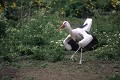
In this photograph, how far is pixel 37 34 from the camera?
11789 millimetres

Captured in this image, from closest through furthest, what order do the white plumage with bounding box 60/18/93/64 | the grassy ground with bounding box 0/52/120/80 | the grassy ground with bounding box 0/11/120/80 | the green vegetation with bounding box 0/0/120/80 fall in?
the grassy ground with bounding box 0/52/120/80, the grassy ground with bounding box 0/11/120/80, the white plumage with bounding box 60/18/93/64, the green vegetation with bounding box 0/0/120/80

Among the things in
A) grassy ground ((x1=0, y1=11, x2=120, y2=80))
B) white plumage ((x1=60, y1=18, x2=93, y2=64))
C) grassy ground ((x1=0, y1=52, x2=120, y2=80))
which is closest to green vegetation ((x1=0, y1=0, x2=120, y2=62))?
grassy ground ((x1=0, y1=11, x2=120, y2=80))

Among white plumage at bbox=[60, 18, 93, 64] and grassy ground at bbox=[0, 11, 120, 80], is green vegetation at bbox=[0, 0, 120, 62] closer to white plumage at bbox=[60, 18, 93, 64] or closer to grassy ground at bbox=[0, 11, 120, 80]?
grassy ground at bbox=[0, 11, 120, 80]

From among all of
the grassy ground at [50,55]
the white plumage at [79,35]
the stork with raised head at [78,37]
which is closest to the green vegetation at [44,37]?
the grassy ground at [50,55]

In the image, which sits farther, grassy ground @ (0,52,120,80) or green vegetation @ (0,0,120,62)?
green vegetation @ (0,0,120,62)

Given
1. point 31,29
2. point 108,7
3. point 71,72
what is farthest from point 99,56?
point 108,7

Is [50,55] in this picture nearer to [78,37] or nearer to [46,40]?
[78,37]

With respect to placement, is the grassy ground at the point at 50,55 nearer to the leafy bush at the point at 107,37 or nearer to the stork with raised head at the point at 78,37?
the leafy bush at the point at 107,37

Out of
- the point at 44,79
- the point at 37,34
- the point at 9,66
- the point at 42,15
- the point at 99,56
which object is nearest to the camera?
the point at 44,79

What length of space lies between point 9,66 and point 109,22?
215 inches

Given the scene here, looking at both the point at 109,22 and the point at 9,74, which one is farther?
the point at 109,22

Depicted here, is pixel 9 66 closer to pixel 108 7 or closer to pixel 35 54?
pixel 35 54

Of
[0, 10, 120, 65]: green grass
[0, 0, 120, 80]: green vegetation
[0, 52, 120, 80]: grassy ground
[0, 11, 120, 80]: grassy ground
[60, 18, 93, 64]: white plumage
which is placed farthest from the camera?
[0, 10, 120, 65]: green grass

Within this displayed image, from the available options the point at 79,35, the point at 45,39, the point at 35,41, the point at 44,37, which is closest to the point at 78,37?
the point at 79,35
